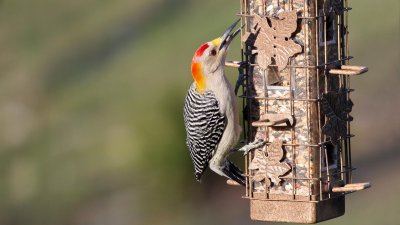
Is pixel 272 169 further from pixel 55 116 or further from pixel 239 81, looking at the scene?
pixel 55 116

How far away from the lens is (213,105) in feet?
31.4

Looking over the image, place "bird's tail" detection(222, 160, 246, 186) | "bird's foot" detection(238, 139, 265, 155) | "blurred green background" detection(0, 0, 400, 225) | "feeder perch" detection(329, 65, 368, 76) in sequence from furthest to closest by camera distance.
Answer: "blurred green background" detection(0, 0, 400, 225), "bird's tail" detection(222, 160, 246, 186), "bird's foot" detection(238, 139, 265, 155), "feeder perch" detection(329, 65, 368, 76)

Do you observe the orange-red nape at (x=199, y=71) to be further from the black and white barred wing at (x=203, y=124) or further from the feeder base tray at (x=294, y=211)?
the feeder base tray at (x=294, y=211)

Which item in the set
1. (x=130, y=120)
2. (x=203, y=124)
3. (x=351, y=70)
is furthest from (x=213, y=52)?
(x=130, y=120)

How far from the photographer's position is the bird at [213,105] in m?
9.57

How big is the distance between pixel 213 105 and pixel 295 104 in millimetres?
646

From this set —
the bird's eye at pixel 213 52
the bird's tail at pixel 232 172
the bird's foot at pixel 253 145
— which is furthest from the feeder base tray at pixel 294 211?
the bird's eye at pixel 213 52

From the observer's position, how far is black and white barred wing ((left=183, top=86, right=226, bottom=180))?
9.59 meters

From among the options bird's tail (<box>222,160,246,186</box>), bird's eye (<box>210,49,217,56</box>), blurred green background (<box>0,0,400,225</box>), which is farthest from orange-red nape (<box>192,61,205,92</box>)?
blurred green background (<box>0,0,400,225</box>)

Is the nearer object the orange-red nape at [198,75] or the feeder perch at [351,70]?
the feeder perch at [351,70]

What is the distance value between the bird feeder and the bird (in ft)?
0.65

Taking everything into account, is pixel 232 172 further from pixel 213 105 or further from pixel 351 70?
pixel 351 70

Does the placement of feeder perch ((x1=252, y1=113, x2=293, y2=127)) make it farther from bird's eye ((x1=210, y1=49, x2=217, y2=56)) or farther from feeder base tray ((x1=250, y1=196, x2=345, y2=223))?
bird's eye ((x1=210, y1=49, x2=217, y2=56))

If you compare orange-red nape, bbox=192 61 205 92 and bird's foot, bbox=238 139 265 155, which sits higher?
orange-red nape, bbox=192 61 205 92
